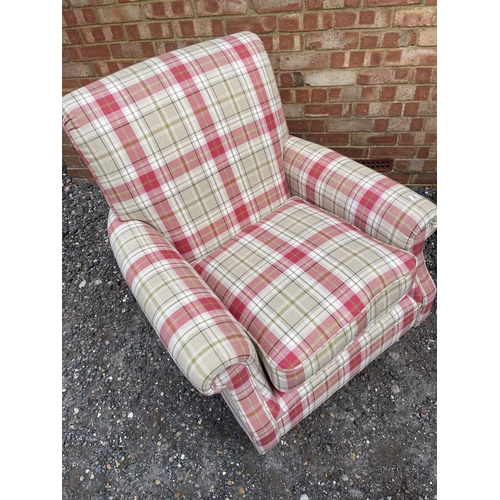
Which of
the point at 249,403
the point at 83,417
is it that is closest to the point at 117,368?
the point at 83,417

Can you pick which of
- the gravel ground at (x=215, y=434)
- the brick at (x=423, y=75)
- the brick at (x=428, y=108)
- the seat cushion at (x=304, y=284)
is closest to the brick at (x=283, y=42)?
the brick at (x=423, y=75)

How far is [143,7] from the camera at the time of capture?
174 cm

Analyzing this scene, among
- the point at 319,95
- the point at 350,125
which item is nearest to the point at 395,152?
the point at 350,125

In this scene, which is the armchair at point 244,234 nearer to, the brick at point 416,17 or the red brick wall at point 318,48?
the red brick wall at point 318,48

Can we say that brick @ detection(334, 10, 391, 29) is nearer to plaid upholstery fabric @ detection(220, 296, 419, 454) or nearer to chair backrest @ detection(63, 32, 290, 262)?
chair backrest @ detection(63, 32, 290, 262)

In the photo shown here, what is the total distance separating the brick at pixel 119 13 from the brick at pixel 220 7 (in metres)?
0.27

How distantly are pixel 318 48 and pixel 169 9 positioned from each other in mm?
664

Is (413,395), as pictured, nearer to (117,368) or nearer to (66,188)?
(117,368)

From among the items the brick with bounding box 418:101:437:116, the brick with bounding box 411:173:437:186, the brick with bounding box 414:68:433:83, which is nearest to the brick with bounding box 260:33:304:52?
the brick with bounding box 414:68:433:83

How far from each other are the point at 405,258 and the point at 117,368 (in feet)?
4.23

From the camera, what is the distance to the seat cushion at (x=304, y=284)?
1.23 m

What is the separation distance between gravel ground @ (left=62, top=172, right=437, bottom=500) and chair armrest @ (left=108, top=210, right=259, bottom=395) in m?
0.55

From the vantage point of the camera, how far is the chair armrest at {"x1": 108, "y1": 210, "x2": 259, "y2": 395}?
1059mm

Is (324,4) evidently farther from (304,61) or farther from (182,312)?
(182,312)
